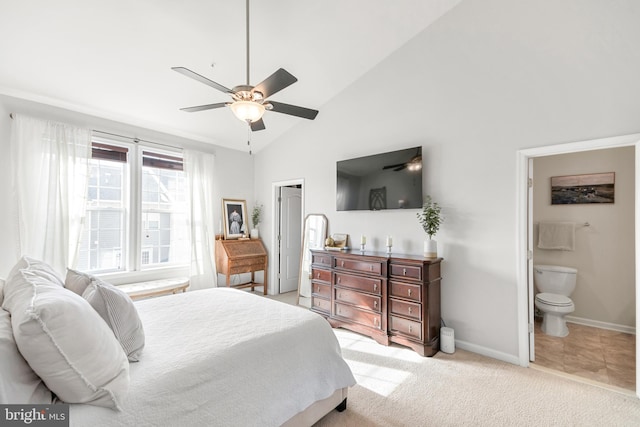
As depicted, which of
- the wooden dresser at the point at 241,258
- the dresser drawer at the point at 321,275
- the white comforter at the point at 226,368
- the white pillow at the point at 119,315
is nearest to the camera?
the white comforter at the point at 226,368

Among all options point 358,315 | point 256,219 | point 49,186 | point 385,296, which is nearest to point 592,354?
point 385,296

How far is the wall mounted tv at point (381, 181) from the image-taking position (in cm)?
325

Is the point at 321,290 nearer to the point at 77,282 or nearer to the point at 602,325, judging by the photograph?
the point at 77,282

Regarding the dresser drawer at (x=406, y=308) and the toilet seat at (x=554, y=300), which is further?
the toilet seat at (x=554, y=300)

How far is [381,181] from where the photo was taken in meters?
3.54

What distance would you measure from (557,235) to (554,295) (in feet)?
2.80

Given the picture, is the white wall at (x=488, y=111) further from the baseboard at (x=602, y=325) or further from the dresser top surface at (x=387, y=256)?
the baseboard at (x=602, y=325)

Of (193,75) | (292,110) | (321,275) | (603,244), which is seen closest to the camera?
(193,75)

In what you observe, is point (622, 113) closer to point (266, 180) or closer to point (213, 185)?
point (266, 180)

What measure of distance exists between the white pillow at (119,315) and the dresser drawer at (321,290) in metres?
2.45

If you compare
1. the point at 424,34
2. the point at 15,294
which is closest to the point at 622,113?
the point at 424,34

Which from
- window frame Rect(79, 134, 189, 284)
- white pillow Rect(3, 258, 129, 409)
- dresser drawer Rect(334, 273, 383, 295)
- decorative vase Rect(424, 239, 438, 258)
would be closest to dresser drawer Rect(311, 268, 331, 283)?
dresser drawer Rect(334, 273, 383, 295)

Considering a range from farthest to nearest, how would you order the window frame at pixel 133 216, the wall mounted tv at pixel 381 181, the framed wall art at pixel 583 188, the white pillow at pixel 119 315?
the window frame at pixel 133 216
the framed wall art at pixel 583 188
the wall mounted tv at pixel 381 181
the white pillow at pixel 119 315
